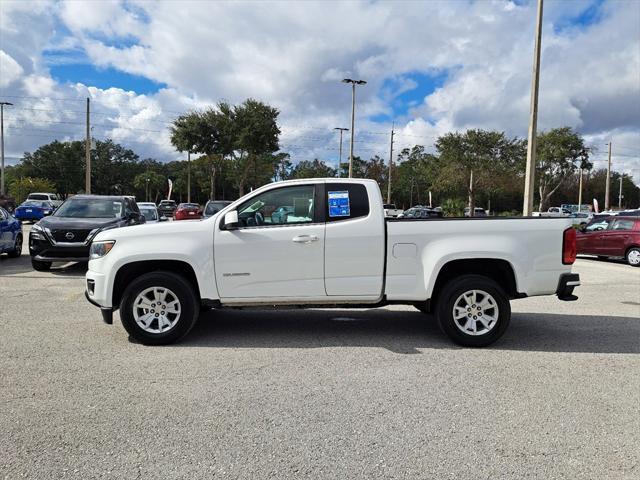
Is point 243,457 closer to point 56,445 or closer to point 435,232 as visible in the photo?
point 56,445

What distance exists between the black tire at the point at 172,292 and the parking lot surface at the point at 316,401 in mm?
157

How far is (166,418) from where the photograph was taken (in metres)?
3.96

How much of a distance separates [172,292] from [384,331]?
8.79ft

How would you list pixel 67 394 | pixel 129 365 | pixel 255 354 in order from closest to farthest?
pixel 67 394 < pixel 129 365 < pixel 255 354

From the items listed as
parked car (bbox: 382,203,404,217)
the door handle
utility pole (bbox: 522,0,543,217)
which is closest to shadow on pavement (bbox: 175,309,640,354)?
the door handle

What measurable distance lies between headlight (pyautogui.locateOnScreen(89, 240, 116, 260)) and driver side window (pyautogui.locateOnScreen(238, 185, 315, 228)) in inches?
58.9

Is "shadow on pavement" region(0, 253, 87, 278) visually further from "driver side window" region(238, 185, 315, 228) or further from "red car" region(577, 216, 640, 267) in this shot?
"red car" region(577, 216, 640, 267)

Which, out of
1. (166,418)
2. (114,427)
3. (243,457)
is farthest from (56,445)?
(243,457)

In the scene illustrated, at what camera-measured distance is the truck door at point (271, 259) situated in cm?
586

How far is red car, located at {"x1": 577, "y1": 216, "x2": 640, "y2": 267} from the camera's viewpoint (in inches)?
615

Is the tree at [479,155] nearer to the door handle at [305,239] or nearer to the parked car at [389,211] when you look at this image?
the parked car at [389,211]

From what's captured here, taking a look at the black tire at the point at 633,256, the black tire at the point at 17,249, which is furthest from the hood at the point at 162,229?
the black tire at the point at 633,256

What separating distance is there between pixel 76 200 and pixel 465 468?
39.5 ft

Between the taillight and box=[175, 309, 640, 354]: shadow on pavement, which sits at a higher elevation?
the taillight
